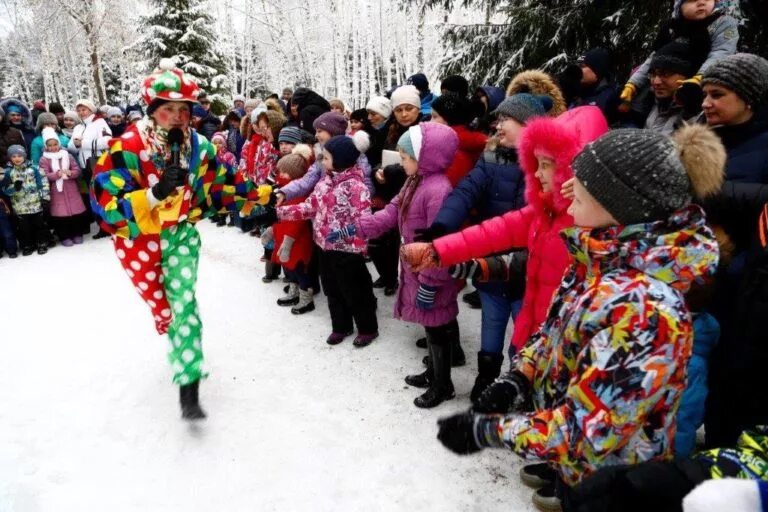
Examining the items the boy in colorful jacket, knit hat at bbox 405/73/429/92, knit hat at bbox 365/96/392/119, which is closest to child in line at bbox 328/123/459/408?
the boy in colorful jacket

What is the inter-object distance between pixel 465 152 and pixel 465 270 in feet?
5.75

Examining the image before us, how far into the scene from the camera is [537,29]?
638 centimetres

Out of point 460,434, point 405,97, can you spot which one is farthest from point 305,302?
point 460,434

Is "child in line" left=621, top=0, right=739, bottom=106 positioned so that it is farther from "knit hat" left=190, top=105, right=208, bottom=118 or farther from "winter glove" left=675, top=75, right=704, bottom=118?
"knit hat" left=190, top=105, right=208, bottom=118

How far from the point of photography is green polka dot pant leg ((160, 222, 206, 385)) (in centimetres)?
326

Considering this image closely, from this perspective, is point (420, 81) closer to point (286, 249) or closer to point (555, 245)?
point (286, 249)

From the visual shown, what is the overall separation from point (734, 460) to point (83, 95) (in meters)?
41.9

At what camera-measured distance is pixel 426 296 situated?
3342 mm

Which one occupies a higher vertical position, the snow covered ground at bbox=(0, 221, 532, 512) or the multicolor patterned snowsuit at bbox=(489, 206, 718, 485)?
the multicolor patterned snowsuit at bbox=(489, 206, 718, 485)

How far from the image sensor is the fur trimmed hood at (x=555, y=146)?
2.26 meters

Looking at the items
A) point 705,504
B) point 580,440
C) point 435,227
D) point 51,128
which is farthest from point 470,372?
point 51,128

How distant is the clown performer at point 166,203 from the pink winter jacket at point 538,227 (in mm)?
1817

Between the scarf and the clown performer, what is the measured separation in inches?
236

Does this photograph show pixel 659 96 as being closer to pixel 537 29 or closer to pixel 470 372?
pixel 470 372
